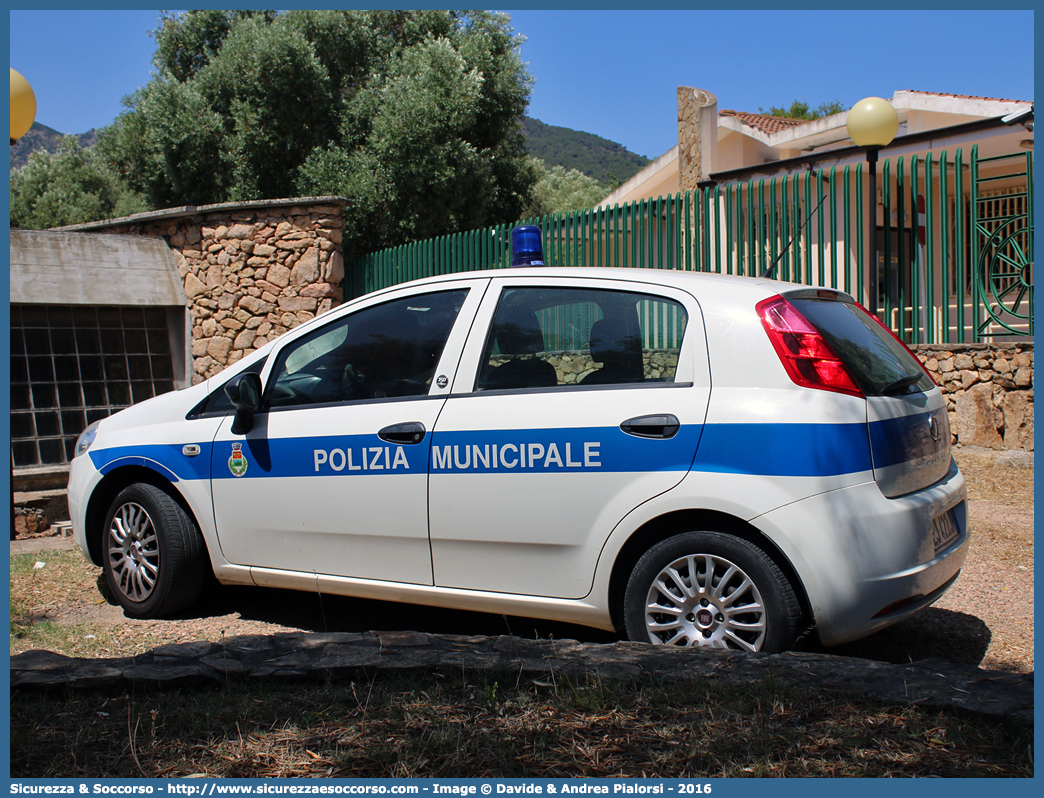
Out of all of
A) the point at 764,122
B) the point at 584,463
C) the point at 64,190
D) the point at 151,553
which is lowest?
the point at 151,553

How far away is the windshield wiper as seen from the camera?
10.4 feet

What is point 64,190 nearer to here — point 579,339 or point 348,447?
point 348,447

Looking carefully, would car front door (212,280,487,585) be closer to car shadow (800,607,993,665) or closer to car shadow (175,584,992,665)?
car shadow (175,584,992,665)

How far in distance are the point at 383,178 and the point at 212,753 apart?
45.4ft

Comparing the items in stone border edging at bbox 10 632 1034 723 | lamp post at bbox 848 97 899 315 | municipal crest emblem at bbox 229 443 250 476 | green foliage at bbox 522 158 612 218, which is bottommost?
stone border edging at bbox 10 632 1034 723

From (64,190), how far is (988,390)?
21279 millimetres

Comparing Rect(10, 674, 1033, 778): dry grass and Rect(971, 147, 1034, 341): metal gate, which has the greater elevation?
Rect(971, 147, 1034, 341): metal gate

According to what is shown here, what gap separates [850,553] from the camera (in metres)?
2.90

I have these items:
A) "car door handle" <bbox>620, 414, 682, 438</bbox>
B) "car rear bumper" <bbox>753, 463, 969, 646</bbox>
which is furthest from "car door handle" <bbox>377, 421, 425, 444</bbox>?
"car rear bumper" <bbox>753, 463, 969, 646</bbox>

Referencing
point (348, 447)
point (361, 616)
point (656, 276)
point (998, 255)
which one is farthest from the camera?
point (998, 255)

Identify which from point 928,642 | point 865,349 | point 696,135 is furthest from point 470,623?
point 696,135

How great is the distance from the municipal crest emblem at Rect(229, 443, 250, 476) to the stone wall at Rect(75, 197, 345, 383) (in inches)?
287

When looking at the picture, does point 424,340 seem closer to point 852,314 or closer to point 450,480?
point 450,480

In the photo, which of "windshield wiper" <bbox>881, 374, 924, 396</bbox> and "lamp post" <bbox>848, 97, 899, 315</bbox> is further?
"lamp post" <bbox>848, 97, 899, 315</bbox>
